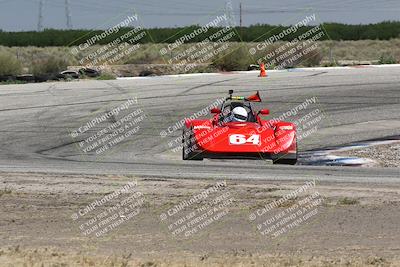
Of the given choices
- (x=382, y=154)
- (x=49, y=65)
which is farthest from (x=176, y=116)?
(x=49, y=65)

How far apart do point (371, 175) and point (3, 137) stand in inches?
387

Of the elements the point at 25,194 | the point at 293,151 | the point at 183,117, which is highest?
the point at 25,194

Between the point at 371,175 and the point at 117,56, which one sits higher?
the point at 371,175

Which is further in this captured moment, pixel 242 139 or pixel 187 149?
pixel 187 149

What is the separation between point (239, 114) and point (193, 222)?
688 centimetres

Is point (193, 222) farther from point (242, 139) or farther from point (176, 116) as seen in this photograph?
point (176, 116)

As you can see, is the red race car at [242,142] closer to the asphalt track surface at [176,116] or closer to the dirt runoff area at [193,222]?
the asphalt track surface at [176,116]

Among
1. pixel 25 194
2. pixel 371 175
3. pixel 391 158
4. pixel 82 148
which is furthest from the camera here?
pixel 82 148

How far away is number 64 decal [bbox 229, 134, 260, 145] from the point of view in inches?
669

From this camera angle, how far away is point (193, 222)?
11.1 metres

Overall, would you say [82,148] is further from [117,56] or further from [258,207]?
[117,56]

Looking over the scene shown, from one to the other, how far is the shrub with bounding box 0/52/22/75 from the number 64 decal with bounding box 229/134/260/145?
25461mm

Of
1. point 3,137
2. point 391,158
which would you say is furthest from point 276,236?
Result: point 3,137

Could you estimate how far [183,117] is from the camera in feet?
80.8
